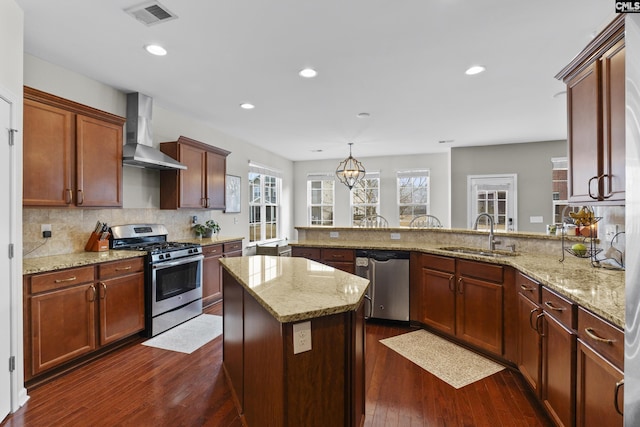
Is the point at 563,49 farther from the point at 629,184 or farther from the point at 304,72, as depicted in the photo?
the point at 629,184

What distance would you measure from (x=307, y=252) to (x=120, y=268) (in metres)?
2.03

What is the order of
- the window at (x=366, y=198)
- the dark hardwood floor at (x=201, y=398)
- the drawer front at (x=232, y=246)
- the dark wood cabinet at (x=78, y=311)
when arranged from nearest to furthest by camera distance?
the dark hardwood floor at (x=201, y=398) → the dark wood cabinet at (x=78, y=311) → the drawer front at (x=232, y=246) → the window at (x=366, y=198)

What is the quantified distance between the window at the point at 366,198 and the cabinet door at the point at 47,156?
248 inches

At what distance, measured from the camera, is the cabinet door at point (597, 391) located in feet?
4.13

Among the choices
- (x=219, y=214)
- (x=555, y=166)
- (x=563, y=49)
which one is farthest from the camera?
(x=555, y=166)

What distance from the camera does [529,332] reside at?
2227 millimetres

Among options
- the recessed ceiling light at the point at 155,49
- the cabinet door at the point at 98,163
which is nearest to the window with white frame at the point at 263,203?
the cabinet door at the point at 98,163

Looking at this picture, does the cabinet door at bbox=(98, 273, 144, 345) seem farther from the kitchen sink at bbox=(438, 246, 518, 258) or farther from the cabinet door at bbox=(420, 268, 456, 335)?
the kitchen sink at bbox=(438, 246, 518, 258)

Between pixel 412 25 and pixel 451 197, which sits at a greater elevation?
pixel 412 25

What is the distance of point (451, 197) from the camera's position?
23.0ft

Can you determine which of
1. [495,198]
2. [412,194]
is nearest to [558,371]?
[495,198]

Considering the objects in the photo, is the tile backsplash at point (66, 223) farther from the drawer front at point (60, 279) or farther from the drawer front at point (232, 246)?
the drawer front at point (232, 246)

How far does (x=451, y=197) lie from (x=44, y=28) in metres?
6.88
